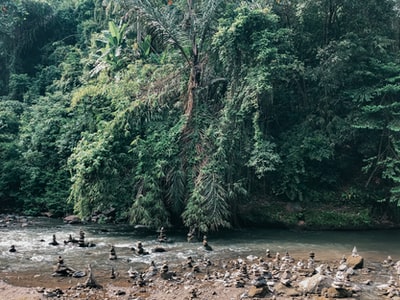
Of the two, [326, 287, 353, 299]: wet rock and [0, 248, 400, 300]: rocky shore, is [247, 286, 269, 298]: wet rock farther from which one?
[326, 287, 353, 299]: wet rock

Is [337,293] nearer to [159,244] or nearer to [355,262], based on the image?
[355,262]

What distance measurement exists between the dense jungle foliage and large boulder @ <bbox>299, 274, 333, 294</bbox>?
5990 mm

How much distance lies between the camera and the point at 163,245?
1493 cm

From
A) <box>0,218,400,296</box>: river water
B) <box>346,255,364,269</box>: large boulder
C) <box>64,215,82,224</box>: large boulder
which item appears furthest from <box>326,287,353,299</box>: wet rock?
<box>64,215,82,224</box>: large boulder

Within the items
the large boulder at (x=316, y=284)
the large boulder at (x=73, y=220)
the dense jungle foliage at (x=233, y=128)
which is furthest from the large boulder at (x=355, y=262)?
the large boulder at (x=73, y=220)

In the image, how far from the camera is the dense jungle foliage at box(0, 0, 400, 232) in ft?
57.1

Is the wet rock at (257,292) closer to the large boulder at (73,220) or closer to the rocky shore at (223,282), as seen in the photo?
the rocky shore at (223,282)

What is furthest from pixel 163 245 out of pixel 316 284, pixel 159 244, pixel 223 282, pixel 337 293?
pixel 337 293

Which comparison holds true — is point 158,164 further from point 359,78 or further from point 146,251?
point 359,78

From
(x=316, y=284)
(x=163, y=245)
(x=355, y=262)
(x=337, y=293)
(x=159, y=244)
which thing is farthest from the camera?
(x=159, y=244)

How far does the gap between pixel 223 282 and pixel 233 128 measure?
825 cm

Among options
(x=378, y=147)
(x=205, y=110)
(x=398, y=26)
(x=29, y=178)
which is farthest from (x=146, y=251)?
(x=398, y=26)

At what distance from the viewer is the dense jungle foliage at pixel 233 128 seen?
1739 centimetres

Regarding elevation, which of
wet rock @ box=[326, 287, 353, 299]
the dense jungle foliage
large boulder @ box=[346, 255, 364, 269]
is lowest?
wet rock @ box=[326, 287, 353, 299]
